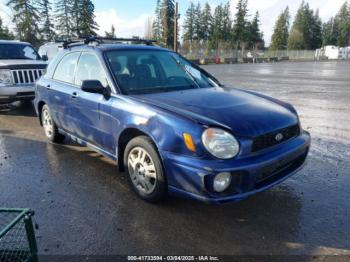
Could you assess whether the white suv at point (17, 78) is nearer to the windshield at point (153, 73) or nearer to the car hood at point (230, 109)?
the windshield at point (153, 73)

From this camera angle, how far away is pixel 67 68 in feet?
16.8

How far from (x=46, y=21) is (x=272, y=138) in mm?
62821

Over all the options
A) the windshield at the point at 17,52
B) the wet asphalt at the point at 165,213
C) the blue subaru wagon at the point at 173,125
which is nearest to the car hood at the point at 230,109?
the blue subaru wagon at the point at 173,125

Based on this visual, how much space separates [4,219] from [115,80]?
1.98 meters

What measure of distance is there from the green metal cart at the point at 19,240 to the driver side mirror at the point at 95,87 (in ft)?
5.77

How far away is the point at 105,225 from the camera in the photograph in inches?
129

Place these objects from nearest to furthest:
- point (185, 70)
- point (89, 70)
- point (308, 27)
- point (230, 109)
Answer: point (230, 109) < point (89, 70) < point (185, 70) < point (308, 27)

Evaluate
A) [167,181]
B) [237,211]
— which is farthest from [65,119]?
[237,211]

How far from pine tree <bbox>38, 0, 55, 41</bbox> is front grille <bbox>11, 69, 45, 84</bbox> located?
2101 inches

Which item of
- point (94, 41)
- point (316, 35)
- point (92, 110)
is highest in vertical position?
point (316, 35)

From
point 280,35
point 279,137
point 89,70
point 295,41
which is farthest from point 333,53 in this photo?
point 279,137

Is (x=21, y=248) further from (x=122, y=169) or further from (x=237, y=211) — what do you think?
(x=237, y=211)

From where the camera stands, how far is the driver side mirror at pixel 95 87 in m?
3.89

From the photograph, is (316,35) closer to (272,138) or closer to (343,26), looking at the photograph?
(343,26)
